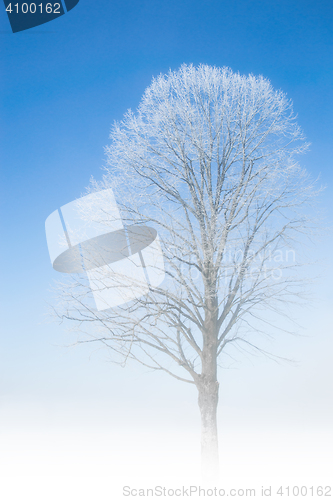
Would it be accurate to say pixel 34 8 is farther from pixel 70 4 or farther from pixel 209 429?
pixel 209 429

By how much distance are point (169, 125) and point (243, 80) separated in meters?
1.60

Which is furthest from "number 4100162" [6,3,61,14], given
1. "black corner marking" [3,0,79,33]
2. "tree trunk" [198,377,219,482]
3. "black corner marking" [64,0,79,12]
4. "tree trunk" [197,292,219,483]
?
"tree trunk" [198,377,219,482]

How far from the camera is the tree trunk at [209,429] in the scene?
587cm

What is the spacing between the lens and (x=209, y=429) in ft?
19.7

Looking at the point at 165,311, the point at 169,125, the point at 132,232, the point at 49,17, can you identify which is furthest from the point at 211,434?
the point at 49,17

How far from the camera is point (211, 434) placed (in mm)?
5973

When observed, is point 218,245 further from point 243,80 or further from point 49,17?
point 49,17

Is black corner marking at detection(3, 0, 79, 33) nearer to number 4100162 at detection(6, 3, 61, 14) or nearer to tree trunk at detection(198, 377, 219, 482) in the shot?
number 4100162 at detection(6, 3, 61, 14)

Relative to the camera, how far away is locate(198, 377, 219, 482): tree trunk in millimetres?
5867

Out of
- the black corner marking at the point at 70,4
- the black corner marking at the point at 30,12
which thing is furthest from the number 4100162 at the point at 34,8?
the black corner marking at the point at 70,4

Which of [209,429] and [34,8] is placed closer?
[209,429]

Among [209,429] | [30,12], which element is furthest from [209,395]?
[30,12]

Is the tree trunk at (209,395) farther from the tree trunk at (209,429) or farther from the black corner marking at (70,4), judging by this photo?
the black corner marking at (70,4)

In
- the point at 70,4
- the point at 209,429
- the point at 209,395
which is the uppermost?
the point at 70,4
